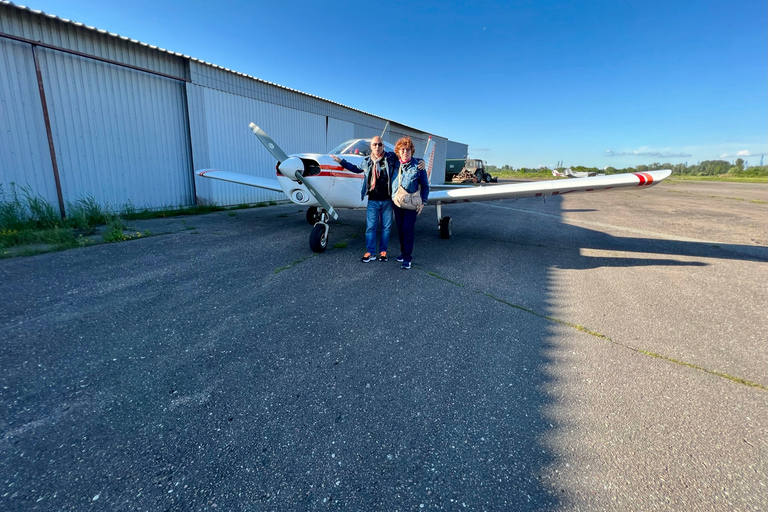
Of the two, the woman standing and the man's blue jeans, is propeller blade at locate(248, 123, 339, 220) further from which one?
the woman standing

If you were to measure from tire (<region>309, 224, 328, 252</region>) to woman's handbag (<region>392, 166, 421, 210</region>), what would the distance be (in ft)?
5.29

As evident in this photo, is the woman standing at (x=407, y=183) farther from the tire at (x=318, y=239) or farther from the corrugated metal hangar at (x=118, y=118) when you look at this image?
the corrugated metal hangar at (x=118, y=118)

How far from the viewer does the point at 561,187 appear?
17.7 ft

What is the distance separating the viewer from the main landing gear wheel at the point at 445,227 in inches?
286

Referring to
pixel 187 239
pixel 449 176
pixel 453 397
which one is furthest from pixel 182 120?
pixel 449 176

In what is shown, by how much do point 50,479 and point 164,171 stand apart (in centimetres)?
1063

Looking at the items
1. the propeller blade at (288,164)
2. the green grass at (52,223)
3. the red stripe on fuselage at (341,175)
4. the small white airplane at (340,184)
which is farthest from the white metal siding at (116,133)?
the red stripe on fuselage at (341,175)

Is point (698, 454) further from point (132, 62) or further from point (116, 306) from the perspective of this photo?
point (132, 62)

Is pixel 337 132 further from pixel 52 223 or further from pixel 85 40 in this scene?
pixel 52 223

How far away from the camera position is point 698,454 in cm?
182

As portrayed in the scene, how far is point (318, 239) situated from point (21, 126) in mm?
7639

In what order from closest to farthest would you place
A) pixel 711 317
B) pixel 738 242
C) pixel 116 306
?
pixel 116 306
pixel 711 317
pixel 738 242

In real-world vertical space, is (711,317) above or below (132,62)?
below

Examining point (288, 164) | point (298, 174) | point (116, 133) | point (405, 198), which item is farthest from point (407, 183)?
point (116, 133)
